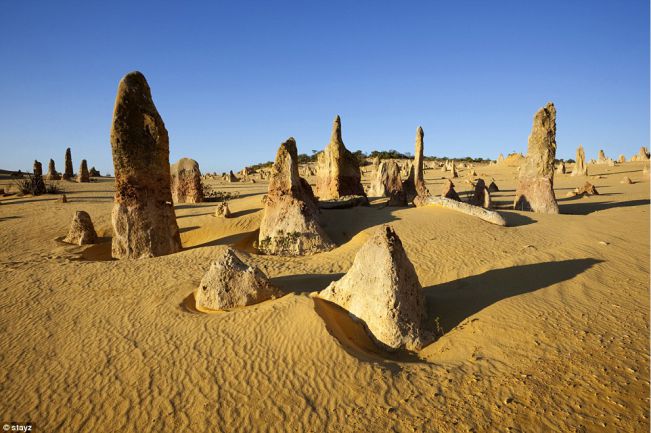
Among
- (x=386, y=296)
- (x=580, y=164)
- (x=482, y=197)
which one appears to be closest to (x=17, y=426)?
(x=386, y=296)

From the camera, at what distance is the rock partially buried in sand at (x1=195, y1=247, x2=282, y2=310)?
6.15 meters

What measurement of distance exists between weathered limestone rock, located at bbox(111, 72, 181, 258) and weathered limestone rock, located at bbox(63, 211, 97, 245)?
219cm

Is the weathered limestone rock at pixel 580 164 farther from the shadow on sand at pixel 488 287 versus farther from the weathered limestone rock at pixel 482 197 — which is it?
the shadow on sand at pixel 488 287

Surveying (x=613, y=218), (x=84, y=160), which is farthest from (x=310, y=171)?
(x=613, y=218)

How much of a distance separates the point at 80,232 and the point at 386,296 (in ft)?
33.1

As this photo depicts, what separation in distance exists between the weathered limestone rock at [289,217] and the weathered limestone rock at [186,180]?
9295 millimetres

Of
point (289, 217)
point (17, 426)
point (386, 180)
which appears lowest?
point (17, 426)

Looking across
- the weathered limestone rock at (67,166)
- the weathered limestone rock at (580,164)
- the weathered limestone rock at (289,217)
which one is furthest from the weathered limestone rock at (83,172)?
the weathered limestone rock at (580,164)

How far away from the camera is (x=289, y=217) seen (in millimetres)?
10086

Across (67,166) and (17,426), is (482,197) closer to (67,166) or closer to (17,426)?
(17,426)

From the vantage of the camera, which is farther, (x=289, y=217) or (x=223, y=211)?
(x=223, y=211)

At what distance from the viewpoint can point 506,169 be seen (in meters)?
39.2

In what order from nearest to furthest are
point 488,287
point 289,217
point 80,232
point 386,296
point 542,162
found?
point 386,296
point 488,287
point 289,217
point 80,232
point 542,162

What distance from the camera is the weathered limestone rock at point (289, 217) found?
982cm
